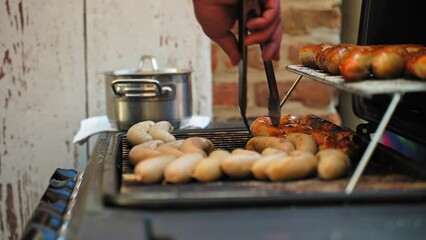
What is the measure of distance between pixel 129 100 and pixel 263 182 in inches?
31.4

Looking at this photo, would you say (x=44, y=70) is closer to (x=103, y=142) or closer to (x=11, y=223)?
(x=11, y=223)

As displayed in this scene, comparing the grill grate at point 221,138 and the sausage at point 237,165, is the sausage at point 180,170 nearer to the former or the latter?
the sausage at point 237,165

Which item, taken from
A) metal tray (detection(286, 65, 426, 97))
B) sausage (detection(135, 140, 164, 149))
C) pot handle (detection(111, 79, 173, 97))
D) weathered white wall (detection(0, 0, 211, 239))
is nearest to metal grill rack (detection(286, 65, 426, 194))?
metal tray (detection(286, 65, 426, 97))

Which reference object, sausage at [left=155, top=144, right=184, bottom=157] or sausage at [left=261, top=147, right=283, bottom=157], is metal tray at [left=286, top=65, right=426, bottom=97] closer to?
sausage at [left=261, top=147, right=283, bottom=157]

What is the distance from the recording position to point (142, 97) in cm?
172

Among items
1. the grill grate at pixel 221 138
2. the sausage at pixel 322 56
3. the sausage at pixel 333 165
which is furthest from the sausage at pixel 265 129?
the sausage at pixel 333 165

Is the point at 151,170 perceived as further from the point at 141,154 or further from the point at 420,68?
the point at 420,68

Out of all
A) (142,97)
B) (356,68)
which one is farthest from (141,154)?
(142,97)

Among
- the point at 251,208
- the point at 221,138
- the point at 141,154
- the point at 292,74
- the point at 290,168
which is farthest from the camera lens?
the point at 292,74

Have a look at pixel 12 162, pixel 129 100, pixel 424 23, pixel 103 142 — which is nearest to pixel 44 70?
pixel 12 162

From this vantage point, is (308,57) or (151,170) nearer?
(151,170)

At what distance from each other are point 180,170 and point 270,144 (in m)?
0.21

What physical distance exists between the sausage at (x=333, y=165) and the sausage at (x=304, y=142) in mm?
83

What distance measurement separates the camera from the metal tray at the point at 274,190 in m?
0.87
